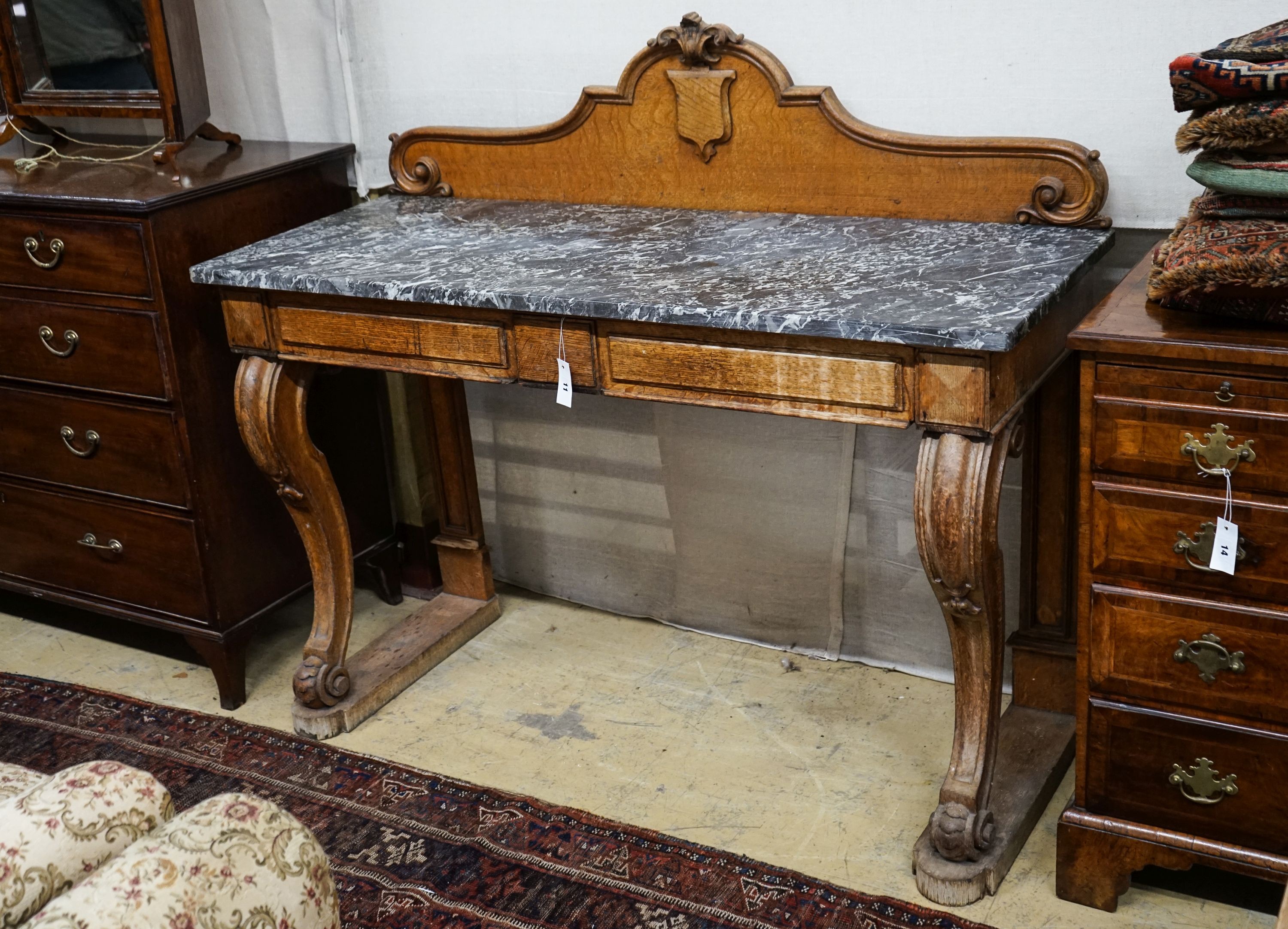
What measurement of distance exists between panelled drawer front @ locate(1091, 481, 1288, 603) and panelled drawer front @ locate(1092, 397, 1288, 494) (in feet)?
0.09

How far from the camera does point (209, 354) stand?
256 cm

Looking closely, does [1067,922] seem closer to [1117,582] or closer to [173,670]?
[1117,582]

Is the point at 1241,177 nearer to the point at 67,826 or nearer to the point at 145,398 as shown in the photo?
the point at 67,826

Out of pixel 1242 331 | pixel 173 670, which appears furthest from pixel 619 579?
pixel 1242 331

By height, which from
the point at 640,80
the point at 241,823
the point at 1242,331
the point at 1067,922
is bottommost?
the point at 1067,922

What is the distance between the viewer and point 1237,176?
1658mm

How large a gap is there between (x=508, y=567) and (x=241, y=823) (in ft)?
6.12

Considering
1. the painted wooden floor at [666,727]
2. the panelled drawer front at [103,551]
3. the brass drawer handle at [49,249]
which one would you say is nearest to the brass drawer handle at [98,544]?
the panelled drawer front at [103,551]

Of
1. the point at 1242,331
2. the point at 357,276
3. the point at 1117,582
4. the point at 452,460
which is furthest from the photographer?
the point at 452,460

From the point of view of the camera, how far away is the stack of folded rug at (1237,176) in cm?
161

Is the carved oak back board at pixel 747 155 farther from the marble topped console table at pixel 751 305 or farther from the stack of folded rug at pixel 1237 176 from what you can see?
the stack of folded rug at pixel 1237 176

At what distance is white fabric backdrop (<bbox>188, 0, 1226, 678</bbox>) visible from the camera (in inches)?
83.4

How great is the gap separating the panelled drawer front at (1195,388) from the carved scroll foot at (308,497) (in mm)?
1394

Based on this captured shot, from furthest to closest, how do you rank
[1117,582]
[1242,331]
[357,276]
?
[357,276] < [1117,582] < [1242,331]
